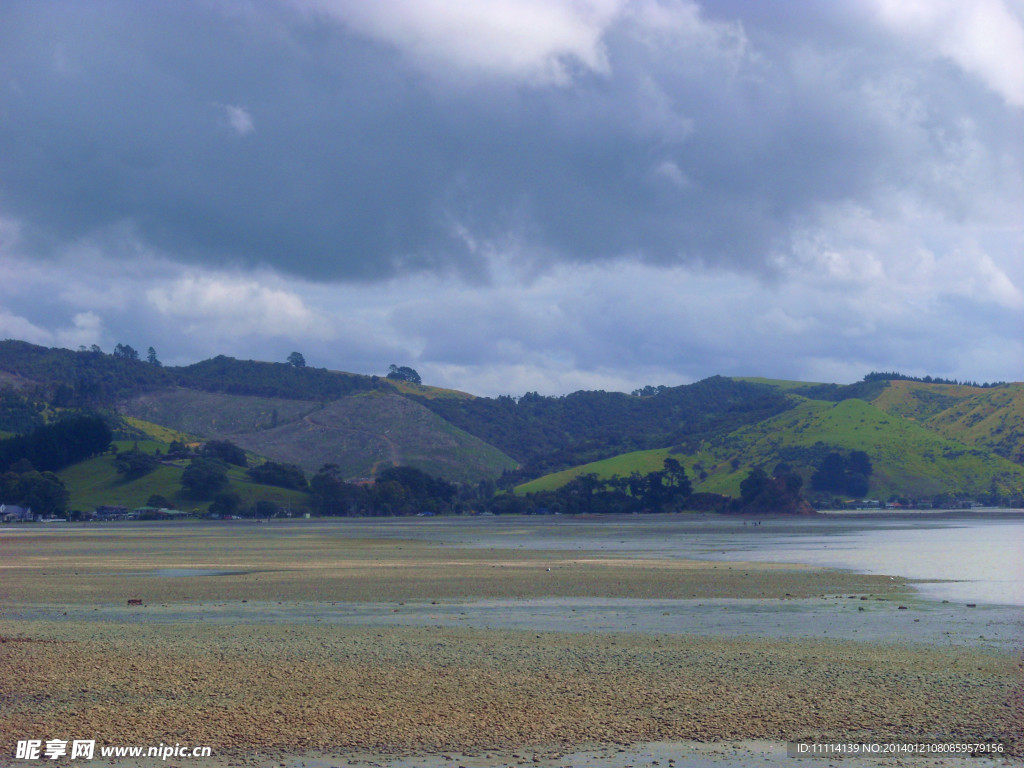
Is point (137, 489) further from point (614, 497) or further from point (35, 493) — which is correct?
point (614, 497)

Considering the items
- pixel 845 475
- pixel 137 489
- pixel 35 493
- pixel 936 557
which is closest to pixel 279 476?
pixel 137 489

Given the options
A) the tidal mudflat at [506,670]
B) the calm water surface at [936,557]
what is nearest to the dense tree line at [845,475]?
the calm water surface at [936,557]

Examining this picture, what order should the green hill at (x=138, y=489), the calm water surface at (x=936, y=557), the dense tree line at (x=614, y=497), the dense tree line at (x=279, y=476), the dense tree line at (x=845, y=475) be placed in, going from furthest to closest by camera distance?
1. the dense tree line at (x=279, y=476)
2. the dense tree line at (x=845, y=475)
3. the dense tree line at (x=614, y=497)
4. the green hill at (x=138, y=489)
5. the calm water surface at (x=936, y=557)

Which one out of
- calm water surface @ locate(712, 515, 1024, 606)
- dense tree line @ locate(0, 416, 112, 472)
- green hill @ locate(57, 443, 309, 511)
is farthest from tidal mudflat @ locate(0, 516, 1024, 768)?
dense tree line @ locate(0, 416, 112, 472)

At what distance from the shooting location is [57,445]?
187 m

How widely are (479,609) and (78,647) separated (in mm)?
11139

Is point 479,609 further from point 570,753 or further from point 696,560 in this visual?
point 696,560

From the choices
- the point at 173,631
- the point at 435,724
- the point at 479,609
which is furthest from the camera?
the point at 479,609

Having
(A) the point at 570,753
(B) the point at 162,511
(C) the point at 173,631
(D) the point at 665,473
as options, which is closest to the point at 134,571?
(C) the point at 173,631

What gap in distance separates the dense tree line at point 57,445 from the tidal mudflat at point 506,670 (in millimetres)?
166514

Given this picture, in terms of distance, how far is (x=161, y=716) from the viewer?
1466cm

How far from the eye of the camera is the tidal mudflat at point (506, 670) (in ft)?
44.8

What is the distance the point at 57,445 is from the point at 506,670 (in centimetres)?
19114

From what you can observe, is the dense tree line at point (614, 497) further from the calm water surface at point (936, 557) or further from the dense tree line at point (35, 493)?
the calm water surface at point (936, 557)
